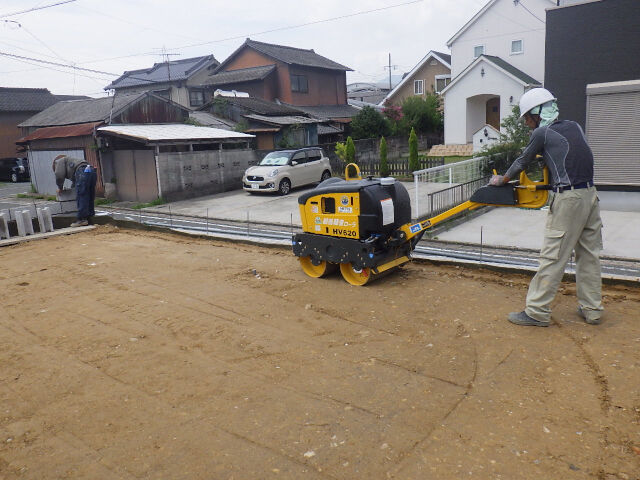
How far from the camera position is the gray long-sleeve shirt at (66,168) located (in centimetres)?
1299

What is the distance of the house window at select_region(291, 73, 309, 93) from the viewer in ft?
122

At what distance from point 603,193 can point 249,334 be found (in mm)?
11071

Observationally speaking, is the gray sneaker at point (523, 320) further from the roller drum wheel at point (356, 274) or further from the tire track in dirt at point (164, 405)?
the tire track in dirt at point (164, 405)

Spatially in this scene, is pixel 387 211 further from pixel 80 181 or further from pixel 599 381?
pixel 80 181

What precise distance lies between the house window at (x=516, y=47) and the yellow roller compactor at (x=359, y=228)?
2999 centimetres

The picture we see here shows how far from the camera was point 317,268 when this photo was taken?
25.2 feet

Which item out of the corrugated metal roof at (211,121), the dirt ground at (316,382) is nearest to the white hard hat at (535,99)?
the dirt ground at (316,382)

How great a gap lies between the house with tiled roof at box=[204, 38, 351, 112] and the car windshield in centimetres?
1738

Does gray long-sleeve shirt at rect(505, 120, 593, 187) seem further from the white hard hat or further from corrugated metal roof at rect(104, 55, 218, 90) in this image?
corrugated metal roof at rect(104, 55, 218, 90)

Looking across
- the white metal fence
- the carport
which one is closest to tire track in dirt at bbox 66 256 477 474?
the white metal fence

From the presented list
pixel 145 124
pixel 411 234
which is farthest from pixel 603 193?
pixel 145 124

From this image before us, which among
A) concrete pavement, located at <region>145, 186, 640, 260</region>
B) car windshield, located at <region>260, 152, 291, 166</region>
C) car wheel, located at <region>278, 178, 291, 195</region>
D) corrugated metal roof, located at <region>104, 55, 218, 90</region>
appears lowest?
concrete pavement, located at <region>145, 186, 640, 260</region>

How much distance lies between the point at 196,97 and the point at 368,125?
15481 millimetres

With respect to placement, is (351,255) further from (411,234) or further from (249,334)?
(249,334)
